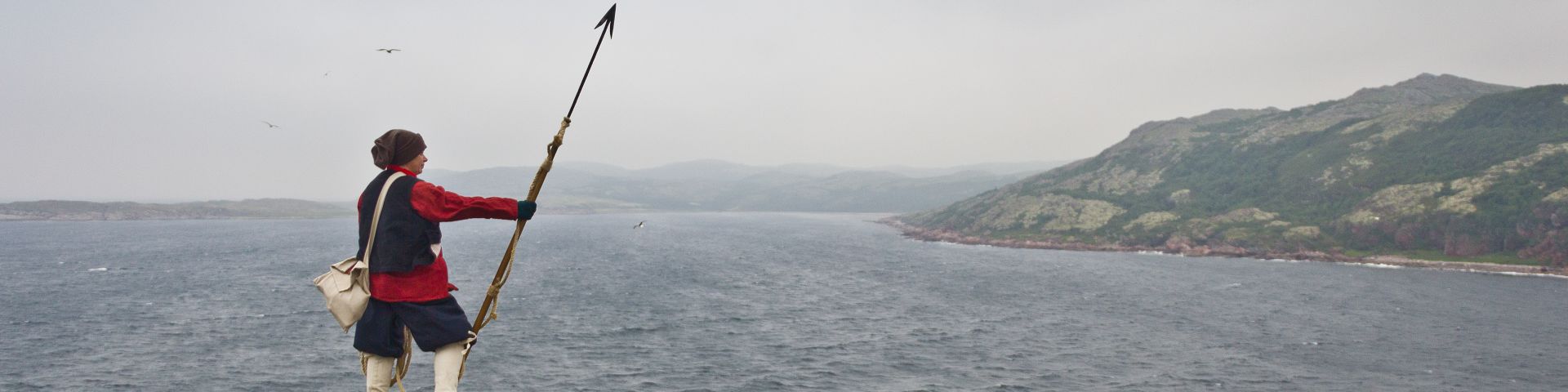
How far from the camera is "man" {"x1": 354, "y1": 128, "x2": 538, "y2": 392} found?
6363 millimetres

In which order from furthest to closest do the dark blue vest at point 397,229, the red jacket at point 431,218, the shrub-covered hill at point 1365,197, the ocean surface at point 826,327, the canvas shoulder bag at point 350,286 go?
the shrub-covered hill at point 1365,197 → the ocean surface at point 826,327 → the canvas shoulder bag at point 350,286 → the dark blue vest at point 397,229 → the red jacket at point 431,218

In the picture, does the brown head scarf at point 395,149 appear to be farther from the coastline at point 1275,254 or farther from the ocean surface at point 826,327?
the coastline at point 1275,254

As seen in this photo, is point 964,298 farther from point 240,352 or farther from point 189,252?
point 189,252

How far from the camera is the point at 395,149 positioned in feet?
21.9

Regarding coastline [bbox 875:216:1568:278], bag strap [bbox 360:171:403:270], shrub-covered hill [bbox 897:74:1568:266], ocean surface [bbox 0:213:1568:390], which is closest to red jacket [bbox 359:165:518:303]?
bag strap [bbox 360:171:403:270]

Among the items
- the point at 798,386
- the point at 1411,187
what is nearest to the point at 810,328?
the point at 798,386

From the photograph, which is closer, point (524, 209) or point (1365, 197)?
point (524, 209)

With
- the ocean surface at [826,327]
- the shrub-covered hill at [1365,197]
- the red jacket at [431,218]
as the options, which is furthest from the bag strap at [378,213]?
the shrub-covered hill at [1365,197]

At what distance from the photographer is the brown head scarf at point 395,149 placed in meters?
6.61

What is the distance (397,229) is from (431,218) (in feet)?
1.13

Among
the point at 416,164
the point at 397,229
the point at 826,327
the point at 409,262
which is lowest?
the point at 826,327

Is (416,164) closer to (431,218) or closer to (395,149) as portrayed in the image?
(395,149)

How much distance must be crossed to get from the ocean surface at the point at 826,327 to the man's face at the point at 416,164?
3166 centimetres

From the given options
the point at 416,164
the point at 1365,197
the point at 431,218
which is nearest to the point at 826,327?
the point at 416,164
